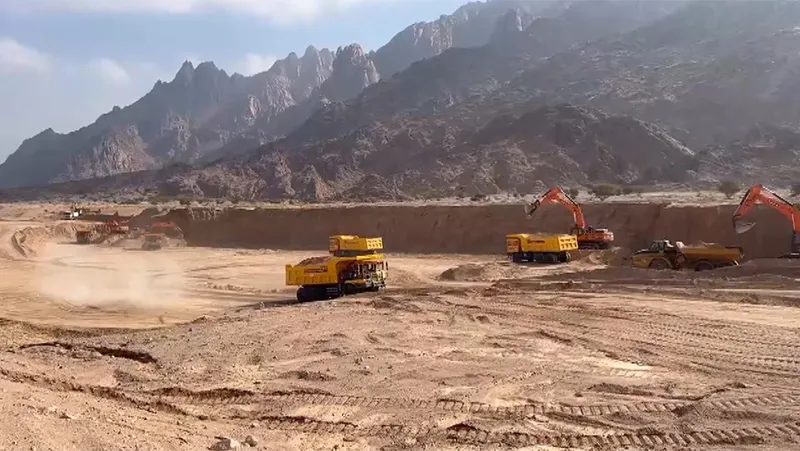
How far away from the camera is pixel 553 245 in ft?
101

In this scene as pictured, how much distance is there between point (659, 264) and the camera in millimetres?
25656

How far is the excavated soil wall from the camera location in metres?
33.1

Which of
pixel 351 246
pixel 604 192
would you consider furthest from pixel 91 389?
pixel 604 192

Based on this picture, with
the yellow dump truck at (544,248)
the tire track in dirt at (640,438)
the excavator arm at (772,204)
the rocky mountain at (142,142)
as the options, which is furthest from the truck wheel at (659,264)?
the rocky mountain at (142,142)

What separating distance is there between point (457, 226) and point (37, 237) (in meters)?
30.1

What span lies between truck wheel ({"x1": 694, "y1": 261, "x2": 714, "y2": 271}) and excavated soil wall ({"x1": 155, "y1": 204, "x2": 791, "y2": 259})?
6.74m

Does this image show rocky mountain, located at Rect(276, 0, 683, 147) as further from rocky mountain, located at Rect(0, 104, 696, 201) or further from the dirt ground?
the dirt ground

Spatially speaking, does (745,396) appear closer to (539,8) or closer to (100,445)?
(100,445)

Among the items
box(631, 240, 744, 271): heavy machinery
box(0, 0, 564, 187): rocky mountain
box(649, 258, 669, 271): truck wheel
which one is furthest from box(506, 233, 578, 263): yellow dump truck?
box(0, 0, 564, 187): rocky mountain

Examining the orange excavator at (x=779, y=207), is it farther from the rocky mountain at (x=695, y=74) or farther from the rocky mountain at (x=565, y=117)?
the rocky mountain at (x=695, y=74)

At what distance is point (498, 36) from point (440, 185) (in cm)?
7338

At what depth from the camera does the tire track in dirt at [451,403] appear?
949cm

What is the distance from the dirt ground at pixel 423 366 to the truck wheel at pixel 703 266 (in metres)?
1.75

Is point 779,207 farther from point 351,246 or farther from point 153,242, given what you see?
point 153,242
